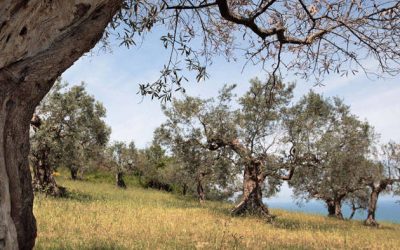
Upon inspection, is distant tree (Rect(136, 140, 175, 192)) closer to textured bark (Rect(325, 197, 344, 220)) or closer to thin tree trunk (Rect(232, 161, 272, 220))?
textured bark (Rect(325, 197, 344, 220))

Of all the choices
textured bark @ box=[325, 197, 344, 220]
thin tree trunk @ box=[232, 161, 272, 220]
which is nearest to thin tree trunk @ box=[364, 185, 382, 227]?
textured bark @ box=[325, 197, 344, 220]

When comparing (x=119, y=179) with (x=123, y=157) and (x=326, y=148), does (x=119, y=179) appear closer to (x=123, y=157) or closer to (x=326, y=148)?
(x=123, y=157)

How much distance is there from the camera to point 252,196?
92.3 ft

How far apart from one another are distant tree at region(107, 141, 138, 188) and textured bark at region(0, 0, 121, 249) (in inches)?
2080

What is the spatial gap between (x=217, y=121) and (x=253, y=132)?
298cm

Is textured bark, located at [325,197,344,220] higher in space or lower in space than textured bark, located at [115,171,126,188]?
lower

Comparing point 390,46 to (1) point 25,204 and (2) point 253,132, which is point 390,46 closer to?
(1) point 25,204

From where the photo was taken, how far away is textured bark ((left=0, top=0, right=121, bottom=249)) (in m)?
4.87

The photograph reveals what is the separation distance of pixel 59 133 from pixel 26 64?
76.0 feet

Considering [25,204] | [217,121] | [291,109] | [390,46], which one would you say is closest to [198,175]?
[217,121]

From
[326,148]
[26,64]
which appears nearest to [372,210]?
[326,148]

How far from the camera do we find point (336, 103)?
39406 millimetres

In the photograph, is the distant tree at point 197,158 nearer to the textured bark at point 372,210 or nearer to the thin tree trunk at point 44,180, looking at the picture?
the thin tree trunk at point 44,180

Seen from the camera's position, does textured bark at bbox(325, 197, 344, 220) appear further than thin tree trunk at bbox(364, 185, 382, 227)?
Yes
